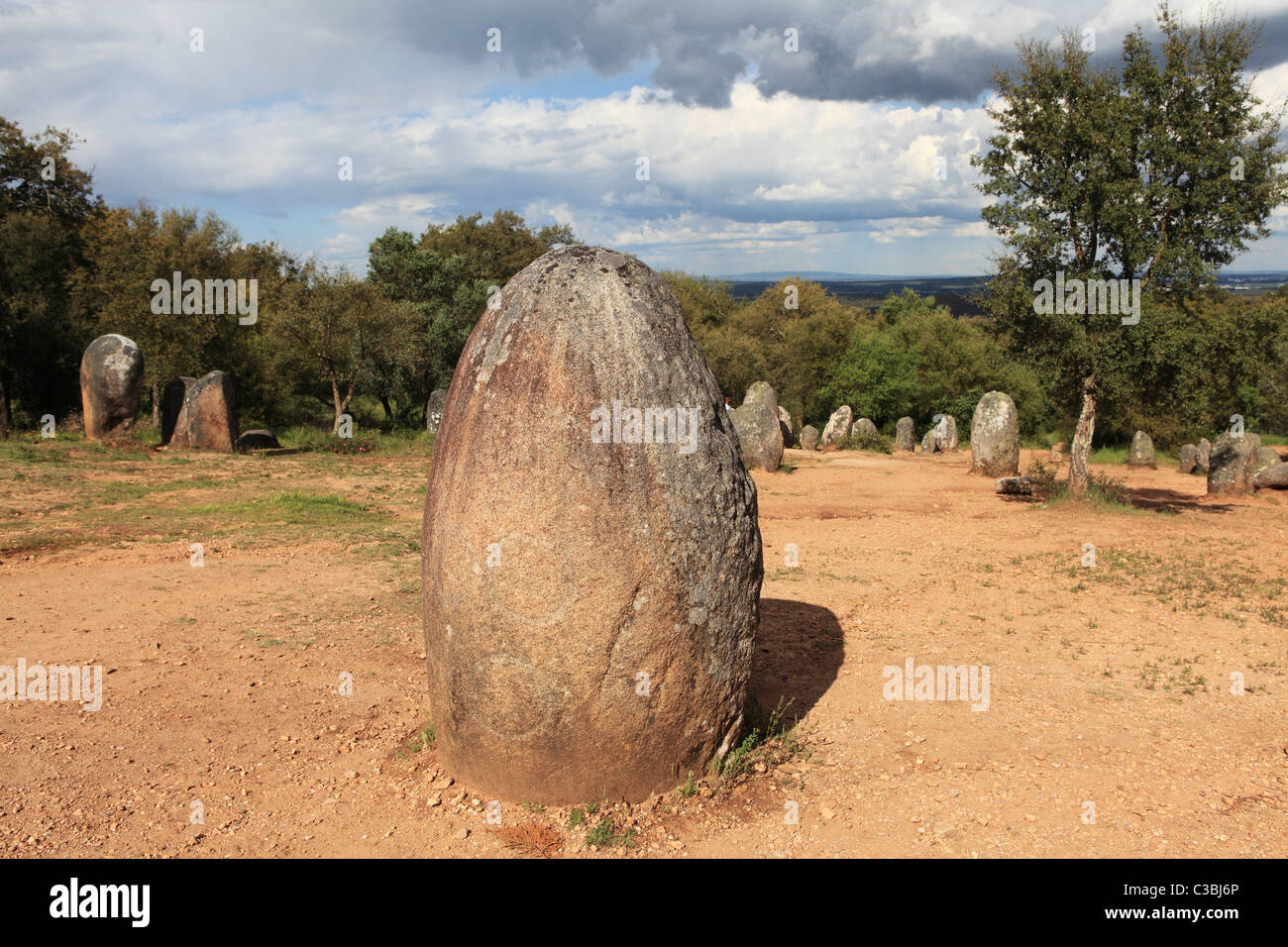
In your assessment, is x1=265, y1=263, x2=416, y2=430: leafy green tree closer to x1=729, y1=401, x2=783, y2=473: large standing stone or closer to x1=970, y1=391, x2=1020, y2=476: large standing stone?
x1=729, y1=401, x2=783, y2=473: large standing stone

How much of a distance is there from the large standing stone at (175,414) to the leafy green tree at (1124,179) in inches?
787

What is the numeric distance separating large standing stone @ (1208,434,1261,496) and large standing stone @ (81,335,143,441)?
2791cm

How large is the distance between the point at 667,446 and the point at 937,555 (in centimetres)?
893

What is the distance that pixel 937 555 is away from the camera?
12539mm

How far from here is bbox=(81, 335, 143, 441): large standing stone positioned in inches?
787

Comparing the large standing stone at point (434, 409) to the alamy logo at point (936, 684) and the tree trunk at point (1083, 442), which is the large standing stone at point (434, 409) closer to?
the tree trunk at point (1083, 442)

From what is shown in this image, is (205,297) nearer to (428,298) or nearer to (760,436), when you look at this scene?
(428,298)

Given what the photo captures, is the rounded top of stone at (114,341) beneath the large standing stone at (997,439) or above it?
above

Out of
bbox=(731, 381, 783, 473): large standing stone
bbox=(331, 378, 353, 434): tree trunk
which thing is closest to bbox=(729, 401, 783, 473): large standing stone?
bbox=(731, 381, 783, 473): large standing stone

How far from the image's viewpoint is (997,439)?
76.4 feet

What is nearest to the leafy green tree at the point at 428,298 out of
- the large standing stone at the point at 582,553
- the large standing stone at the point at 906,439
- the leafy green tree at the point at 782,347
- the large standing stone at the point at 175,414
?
the large standing stone at the point at 175,414

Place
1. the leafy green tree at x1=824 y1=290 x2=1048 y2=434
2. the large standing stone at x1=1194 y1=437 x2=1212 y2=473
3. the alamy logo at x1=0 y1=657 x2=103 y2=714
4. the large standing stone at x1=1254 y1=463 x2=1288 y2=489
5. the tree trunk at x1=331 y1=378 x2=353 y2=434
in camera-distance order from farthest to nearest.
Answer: the leafy green tree at x1=824 y1=290 x2=1048 y2=434
the large standing stone at x1=1194 y1=437 x2=1212 y2=473
the tree trunk at x1=331 y1=378 x2=353 y2=434
the large standing stone at x1=1254 y1=463 x2=1288 y2=489
the alamy logo at x1=0 y1=657 x2=103 y2=714

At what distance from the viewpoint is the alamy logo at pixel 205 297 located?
961 inches

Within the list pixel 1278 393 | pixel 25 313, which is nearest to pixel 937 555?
pixel 25 313
